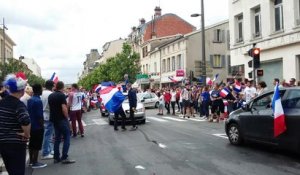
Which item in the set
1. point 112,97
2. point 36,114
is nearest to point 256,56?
point 112,97

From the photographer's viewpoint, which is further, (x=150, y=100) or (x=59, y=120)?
(x=150, y=100)

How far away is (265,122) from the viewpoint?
980 centimetres

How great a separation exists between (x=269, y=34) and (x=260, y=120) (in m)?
14.3

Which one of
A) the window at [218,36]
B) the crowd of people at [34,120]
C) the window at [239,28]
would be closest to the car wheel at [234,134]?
the crowd of people at [34,120]

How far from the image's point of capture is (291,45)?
21.3 meters

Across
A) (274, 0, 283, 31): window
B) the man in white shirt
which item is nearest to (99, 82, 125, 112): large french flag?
the man in white shirt

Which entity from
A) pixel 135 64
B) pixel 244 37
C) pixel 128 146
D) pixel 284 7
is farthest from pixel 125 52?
pixel 128 146

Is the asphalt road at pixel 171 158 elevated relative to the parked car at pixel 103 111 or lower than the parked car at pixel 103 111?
lower

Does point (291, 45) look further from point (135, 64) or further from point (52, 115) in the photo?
point (135, 64)

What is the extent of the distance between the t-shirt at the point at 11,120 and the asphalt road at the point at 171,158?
2.89 m

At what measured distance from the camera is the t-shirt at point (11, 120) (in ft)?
17.8

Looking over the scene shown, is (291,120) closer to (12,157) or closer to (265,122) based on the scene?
(265,122)

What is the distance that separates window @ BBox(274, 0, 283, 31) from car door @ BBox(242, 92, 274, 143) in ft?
43.2

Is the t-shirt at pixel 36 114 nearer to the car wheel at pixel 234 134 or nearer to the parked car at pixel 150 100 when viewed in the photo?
the car wheel at pixel 234 134
